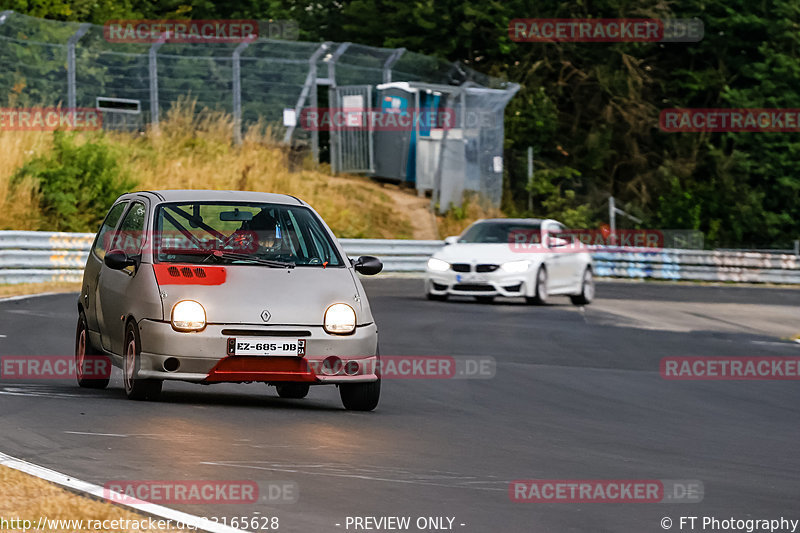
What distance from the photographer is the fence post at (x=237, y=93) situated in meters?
38.0

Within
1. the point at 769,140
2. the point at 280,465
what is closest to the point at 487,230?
the point at 280,465

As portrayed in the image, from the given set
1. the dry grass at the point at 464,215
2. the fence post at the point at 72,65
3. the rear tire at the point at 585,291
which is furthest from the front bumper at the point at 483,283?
the dry grass at the point at 464,215

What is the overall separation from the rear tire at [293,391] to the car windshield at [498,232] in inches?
541

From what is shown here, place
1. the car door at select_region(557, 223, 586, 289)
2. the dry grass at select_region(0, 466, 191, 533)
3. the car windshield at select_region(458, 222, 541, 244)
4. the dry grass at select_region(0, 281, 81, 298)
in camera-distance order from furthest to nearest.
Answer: the car door at select_region(557, 223, 586, 289) < the car windshield at select_region(458, 222, 541, 244) < the dry grass at select_region(0, 281, 81, 298) < the dry grass at select_region(0, 466, 191, 533)

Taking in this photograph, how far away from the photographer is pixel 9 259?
83.8ft

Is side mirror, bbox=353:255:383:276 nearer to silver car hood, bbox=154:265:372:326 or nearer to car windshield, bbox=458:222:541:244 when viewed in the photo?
silver car hood, bbox=154:265:372:326

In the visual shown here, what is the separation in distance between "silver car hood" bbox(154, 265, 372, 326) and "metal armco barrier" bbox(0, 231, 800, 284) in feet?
50.3

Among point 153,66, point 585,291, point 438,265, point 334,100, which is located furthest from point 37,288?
point 334,100

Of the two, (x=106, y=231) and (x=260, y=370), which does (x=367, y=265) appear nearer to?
(x=260, y=370)

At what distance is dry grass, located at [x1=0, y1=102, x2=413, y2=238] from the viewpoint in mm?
36031

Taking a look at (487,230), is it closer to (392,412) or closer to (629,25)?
(392,412)

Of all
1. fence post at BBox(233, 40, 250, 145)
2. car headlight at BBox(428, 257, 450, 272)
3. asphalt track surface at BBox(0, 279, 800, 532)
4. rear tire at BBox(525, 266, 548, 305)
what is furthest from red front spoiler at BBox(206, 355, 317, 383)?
fence post at BBox(233, 40, 250, 145)

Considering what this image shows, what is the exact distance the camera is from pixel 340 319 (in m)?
10.9

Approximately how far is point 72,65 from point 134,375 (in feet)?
82.8
